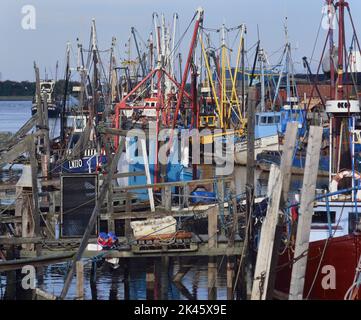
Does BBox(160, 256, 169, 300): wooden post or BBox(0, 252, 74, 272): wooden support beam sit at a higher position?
BBox(0, 252, 74, 272): wooden support beam

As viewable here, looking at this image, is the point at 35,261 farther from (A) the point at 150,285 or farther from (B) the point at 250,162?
(B) the point at 250,162

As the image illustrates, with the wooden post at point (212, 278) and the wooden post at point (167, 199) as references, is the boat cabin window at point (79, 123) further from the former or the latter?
the wooden post at point (212, 278)

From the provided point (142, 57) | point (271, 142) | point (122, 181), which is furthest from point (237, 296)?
point (142, 57)

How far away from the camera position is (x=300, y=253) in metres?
13.0

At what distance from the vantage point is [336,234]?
17.4 m

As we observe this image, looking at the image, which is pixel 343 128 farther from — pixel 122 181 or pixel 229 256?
pixel 122 181

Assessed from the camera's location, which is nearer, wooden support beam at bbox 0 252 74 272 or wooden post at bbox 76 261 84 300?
wooden post at bbox 76 261 84 300

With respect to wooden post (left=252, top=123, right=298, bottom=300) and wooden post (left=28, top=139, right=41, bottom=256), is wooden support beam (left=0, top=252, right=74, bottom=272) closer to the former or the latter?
wooden post (left=28, top=139, right=41, bottom=256)

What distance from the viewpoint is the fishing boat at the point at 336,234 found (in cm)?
1636

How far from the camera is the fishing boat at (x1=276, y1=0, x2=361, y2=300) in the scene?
53.7 feet

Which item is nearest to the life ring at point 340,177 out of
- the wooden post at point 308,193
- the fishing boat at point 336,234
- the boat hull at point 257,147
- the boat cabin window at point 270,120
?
the fishing boat at point 336,234

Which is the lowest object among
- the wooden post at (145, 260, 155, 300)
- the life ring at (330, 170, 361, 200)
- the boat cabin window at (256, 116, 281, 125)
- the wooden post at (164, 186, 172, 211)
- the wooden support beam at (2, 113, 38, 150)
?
A: the wooden post at (145, 260, 155, 300)

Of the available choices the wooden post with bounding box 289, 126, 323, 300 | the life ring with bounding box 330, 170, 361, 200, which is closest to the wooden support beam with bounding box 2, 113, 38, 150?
the life ring with bounding box 330, 170, 361, 200

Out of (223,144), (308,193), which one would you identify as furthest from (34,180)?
(223,144)
